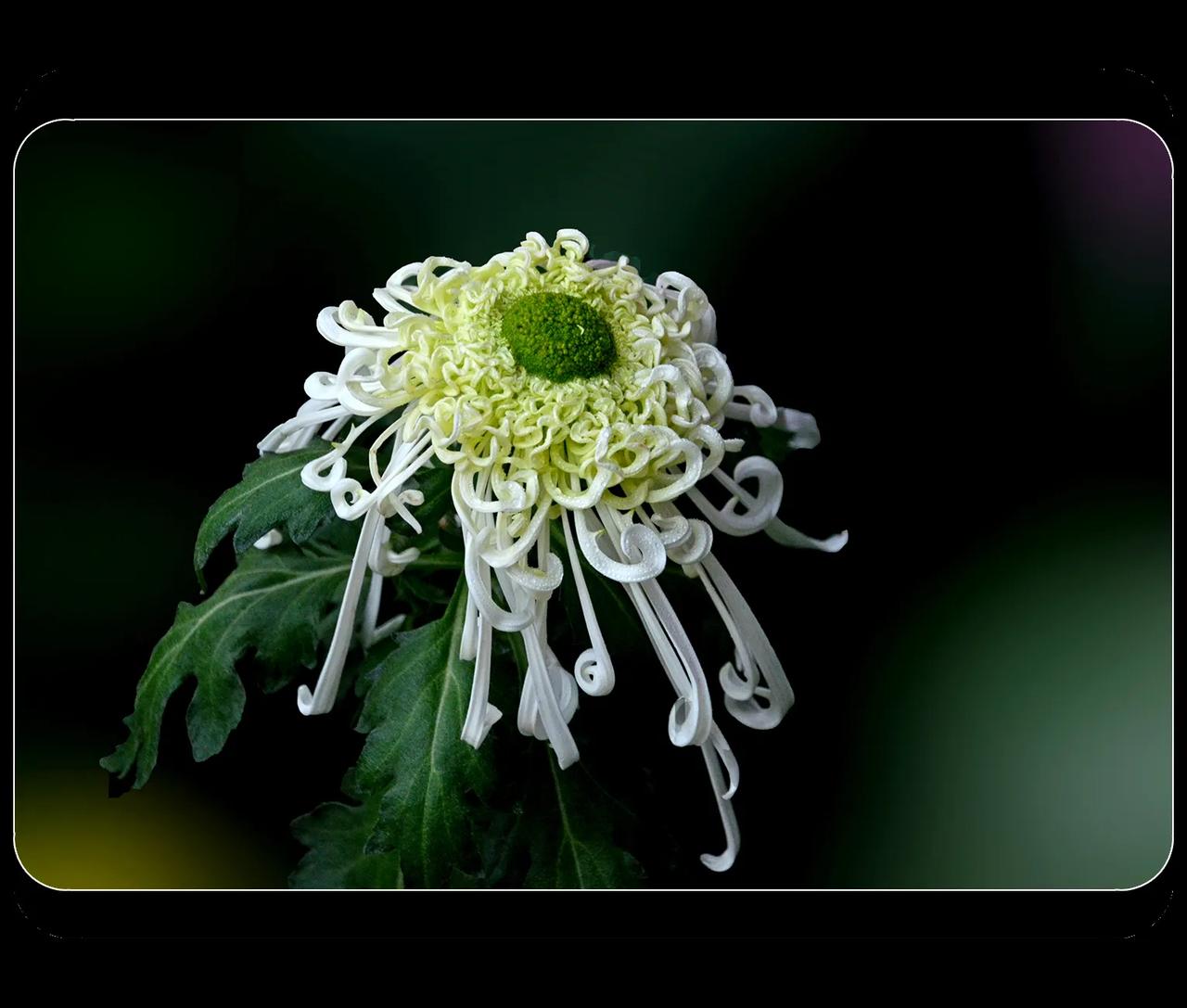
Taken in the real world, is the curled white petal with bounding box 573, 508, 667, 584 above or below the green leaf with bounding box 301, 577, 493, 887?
above

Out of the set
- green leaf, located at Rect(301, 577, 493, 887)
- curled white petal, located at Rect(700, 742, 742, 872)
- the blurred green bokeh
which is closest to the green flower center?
green leaf, located at Rect(301, 577, 493, 887)

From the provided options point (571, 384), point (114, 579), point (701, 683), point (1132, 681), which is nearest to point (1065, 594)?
point (1132, 681)

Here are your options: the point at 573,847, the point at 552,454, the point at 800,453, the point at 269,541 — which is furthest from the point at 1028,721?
the point at 269,541

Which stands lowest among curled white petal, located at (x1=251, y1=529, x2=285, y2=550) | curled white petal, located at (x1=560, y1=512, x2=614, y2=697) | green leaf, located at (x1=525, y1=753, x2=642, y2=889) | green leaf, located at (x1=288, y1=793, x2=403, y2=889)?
green leaf, located at (x1=288, y1=793, x2=403, y2=889)

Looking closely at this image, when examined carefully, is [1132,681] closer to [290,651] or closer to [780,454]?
[780,454]

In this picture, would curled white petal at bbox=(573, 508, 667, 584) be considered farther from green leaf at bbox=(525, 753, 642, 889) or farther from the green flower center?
green leaf at bbox=(525, 753, 642, 889)

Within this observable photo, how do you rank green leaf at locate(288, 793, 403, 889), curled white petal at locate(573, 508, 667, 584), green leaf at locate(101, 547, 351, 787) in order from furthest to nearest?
green leaf at locate(288, 793, 403, 889)
green leaf at locate(101, 547, 351, 787)
curled white petal at locate(573, 508, 667, 584)
